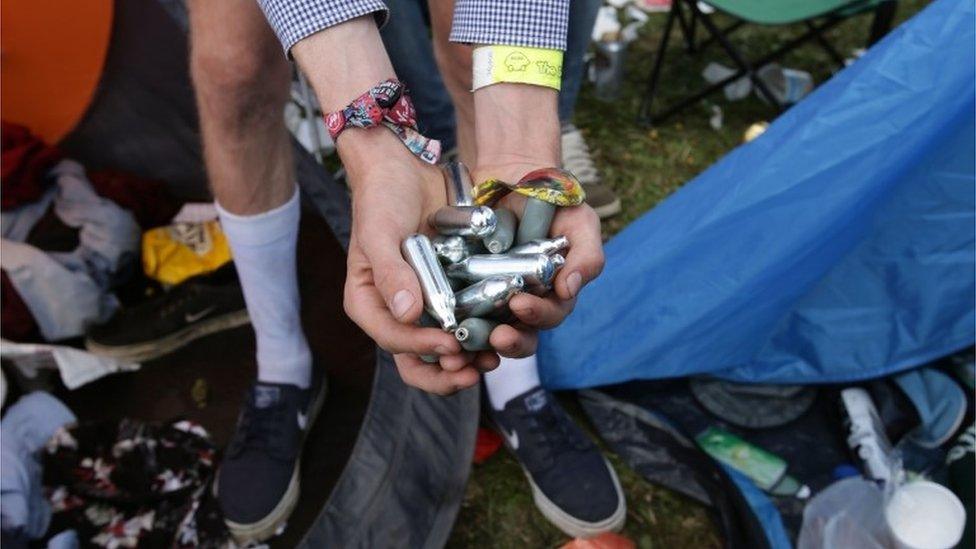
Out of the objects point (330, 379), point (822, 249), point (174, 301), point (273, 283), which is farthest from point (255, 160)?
point (822, 249)

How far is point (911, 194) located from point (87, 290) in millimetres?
1611

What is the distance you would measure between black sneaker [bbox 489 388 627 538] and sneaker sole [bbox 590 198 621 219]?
0.69 metres

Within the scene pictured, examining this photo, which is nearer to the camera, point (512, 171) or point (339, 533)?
point (512, 171)

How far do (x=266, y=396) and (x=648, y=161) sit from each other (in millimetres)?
1338

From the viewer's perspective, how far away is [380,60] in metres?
0.88

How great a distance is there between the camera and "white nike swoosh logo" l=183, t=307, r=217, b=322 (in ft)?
5.56

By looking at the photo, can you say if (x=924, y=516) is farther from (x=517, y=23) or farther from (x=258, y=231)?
(x=258, y=231)

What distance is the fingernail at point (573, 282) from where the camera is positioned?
76 centimetres

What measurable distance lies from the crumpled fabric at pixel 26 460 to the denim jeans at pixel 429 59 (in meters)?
0.94

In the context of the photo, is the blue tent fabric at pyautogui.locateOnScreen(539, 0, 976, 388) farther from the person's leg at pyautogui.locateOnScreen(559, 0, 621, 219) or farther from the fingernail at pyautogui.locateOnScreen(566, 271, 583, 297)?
the fingernail at pyautogui.locateOnScreen(566, 271, 583, 297)

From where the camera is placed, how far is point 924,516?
1203 mm

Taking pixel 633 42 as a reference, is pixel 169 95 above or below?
above

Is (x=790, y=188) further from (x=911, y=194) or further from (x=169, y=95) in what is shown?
(x=169, y=95)

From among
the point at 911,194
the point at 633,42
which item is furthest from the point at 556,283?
the point at 633,42
